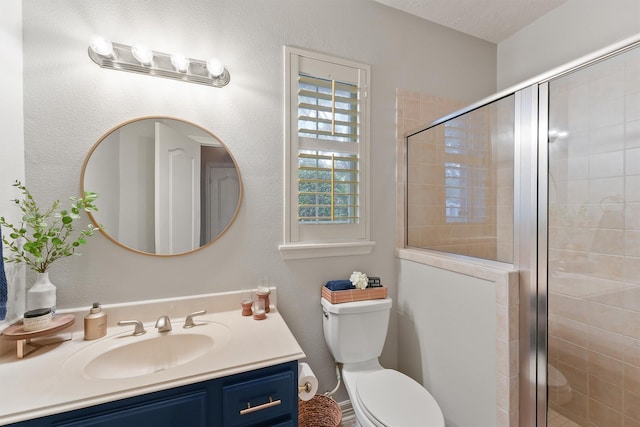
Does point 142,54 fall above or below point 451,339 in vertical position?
above

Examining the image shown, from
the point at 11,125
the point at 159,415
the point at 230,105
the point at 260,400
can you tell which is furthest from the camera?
the point at 230,105

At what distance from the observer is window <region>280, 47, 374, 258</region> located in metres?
1.52

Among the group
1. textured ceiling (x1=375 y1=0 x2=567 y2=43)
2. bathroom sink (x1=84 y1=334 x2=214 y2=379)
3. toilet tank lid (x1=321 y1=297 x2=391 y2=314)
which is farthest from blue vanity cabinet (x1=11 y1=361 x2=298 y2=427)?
textured ceiling (x1=375 y1=0 x2=567 y2=43)

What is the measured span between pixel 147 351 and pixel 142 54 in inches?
49.6

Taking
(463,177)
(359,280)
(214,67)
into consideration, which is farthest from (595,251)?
(214,67)

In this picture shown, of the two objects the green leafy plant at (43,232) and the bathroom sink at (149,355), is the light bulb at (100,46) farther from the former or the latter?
the bathroom sink at (149,355)

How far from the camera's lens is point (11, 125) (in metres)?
1.06

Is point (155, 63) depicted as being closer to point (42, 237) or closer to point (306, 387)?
point (42, 237)

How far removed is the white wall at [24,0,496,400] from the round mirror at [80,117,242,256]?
0.17 feet

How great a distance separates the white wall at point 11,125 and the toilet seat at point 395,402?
4.86 feet

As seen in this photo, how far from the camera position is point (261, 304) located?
4.48ft

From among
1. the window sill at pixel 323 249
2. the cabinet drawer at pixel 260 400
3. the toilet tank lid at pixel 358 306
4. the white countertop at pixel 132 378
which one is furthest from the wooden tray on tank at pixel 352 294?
the cabinet drawer at pixel 260 400

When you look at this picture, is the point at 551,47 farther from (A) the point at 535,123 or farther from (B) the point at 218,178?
(B) the point at 218,178

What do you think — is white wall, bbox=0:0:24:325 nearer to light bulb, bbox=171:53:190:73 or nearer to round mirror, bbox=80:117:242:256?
round mirror, bbox=80:117:242:256
